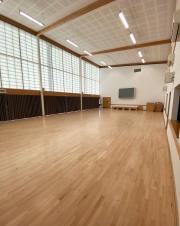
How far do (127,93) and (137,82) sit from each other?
1.71 meters

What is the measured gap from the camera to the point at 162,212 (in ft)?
→ 4.99

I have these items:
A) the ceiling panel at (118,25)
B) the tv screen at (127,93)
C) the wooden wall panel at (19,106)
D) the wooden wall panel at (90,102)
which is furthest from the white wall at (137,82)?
the wooden wall panel at (19,106)

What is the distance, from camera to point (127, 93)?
1576 centimetres

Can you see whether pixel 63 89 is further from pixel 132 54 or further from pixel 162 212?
pixel 162 212

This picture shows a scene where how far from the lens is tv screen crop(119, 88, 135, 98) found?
50.8ft

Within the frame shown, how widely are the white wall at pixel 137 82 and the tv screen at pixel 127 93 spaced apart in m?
0.47

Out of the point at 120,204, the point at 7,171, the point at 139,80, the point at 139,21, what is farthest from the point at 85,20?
the point at 139,80

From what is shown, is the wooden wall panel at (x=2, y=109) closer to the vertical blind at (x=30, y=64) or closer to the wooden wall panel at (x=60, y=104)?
the vertical blind at (x=30, y=64)

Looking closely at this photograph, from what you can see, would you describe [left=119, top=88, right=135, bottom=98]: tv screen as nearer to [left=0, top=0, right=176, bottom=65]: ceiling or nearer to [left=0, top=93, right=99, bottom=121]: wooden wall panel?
[left=0, top=0, right=176, bottom=65]: ceiling

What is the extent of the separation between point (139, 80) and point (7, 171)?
15.7 metres

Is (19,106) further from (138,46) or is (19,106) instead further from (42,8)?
(138,46)

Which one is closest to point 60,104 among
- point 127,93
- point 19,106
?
point 19,106

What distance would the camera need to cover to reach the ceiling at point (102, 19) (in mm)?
5660

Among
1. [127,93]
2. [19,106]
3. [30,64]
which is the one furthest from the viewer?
[127,93]
